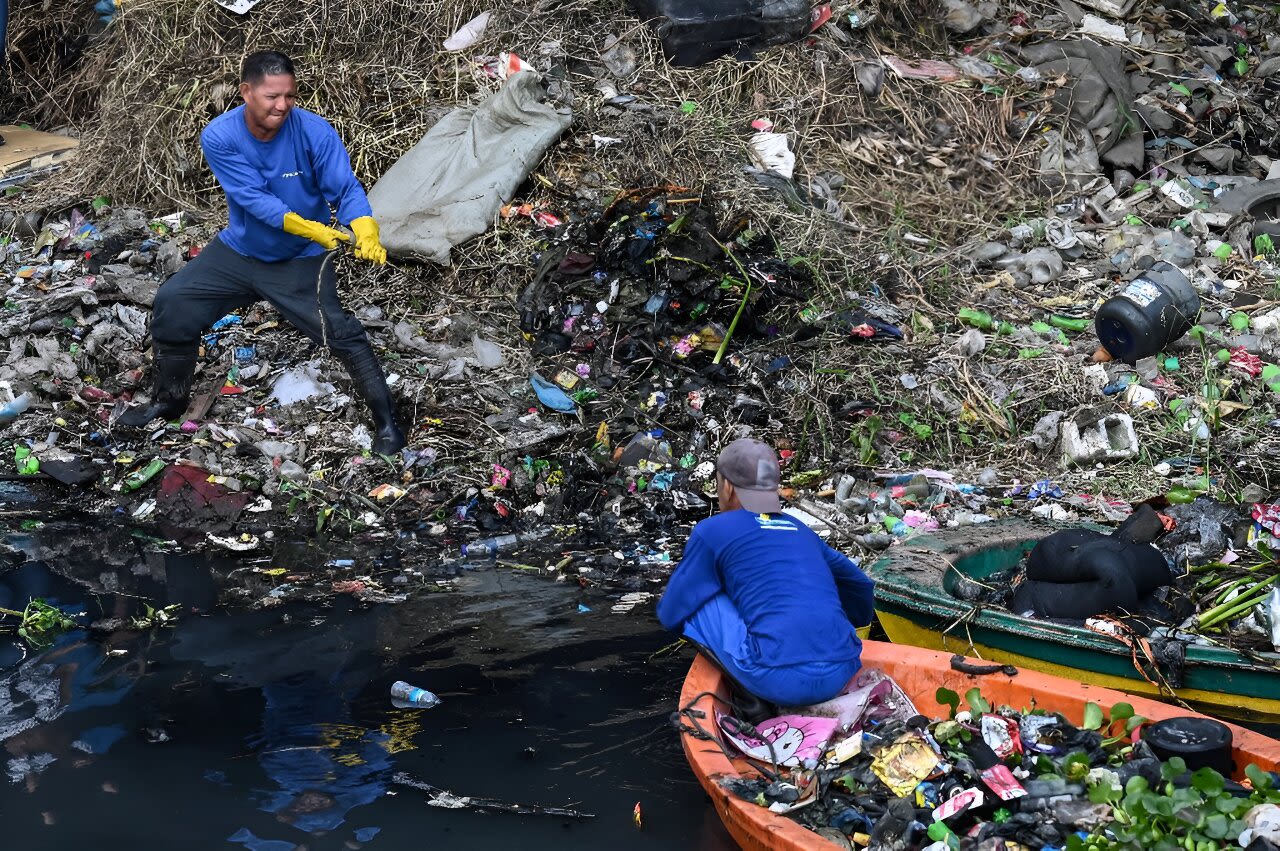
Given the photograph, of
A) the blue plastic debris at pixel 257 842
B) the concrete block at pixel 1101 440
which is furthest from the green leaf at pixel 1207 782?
the concrete block at pixel 1101 440

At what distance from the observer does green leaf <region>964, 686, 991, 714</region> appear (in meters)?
3.70

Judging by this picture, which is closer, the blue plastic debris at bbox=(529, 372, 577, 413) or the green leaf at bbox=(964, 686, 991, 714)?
the green leaf at bbox=(964, 686, 991, 714)

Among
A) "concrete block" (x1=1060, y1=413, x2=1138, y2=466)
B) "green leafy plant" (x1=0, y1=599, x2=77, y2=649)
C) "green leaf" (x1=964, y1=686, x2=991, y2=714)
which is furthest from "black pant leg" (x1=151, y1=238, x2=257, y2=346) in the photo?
"concrete block" (x1=1060, y1=413, x2=1138, y2=466)

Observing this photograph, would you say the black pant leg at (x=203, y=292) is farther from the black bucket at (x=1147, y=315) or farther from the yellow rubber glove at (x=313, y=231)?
the black bucket at (x=1147, y=315)

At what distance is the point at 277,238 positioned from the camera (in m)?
5.95

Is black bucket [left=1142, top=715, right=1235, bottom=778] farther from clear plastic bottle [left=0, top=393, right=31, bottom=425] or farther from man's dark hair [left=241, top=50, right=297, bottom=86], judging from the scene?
clear plastic bottle [left=0, top=393, right=31, bottom=425]

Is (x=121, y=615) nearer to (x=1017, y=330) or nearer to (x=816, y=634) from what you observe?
(x=816, y=634)

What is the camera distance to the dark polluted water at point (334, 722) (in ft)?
12.5

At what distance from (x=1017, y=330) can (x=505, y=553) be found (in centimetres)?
334

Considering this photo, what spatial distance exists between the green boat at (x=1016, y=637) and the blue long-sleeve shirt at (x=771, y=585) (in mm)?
566

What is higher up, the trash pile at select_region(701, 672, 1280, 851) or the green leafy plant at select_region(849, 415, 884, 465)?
the trash pile at select_region(701, 672, 1280, 851)

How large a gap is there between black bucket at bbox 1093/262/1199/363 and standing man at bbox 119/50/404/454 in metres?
3.82

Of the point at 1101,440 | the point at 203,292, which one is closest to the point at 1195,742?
the point at 1101,440

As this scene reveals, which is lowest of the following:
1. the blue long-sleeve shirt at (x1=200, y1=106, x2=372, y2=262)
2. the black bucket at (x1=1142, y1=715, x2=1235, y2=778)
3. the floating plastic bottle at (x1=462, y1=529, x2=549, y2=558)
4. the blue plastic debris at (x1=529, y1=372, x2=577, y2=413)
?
the floating plastic bottle at (x1=462, y1=529, x2=549, y2=558)
